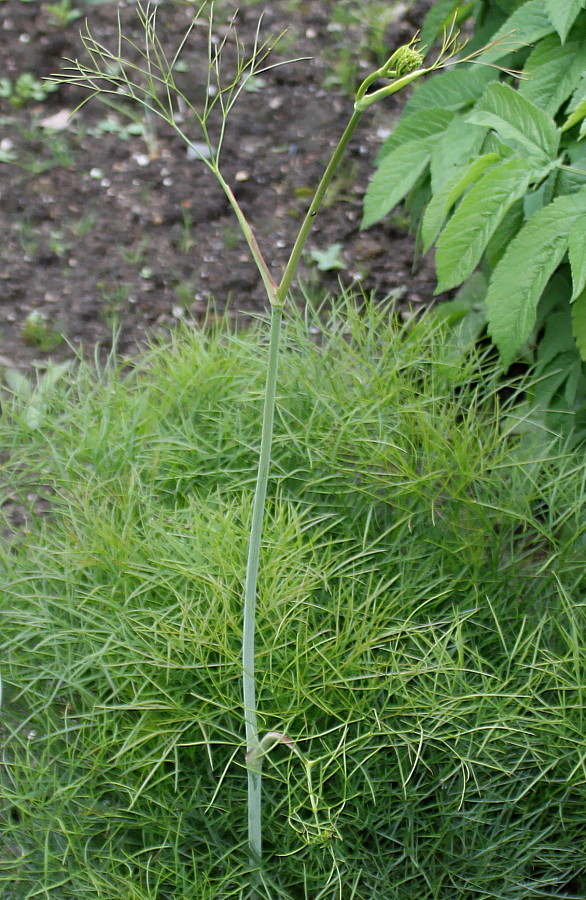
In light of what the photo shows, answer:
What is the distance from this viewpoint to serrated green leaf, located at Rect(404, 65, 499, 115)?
5.42 ft

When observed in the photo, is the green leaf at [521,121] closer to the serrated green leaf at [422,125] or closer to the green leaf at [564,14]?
the green leaf at [564,14]

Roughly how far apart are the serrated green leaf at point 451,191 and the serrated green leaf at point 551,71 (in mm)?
191

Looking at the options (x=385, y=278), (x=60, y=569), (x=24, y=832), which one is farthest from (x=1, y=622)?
(x=385, y=278)

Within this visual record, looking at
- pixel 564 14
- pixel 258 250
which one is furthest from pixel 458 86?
pixel 258 250

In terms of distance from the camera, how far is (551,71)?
1.52 meters

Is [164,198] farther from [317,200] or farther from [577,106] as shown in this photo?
[317,200]

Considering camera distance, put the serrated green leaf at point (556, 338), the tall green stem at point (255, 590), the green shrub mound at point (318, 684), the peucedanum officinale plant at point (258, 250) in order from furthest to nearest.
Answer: the serrated green leaf at point (556, 338) → the green shrub mound at point (318, 684) → the tall green stem at point (255, 590) → the peucedanum officinale plant at point (258, 250)

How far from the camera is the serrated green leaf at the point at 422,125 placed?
1.64 metres

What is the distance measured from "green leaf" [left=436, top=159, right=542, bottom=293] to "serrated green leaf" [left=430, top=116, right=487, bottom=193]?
0.56 ft

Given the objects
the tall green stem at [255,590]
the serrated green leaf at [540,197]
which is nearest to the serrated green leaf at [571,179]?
the serrated green leaf at [540,197]

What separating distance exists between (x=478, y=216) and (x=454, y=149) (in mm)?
252

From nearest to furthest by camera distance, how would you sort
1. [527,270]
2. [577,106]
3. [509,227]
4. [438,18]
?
[577,106] < [527,270] < [509,227] < [438,18]

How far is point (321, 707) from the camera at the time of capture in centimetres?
109

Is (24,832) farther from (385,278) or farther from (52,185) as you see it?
(52,185)
